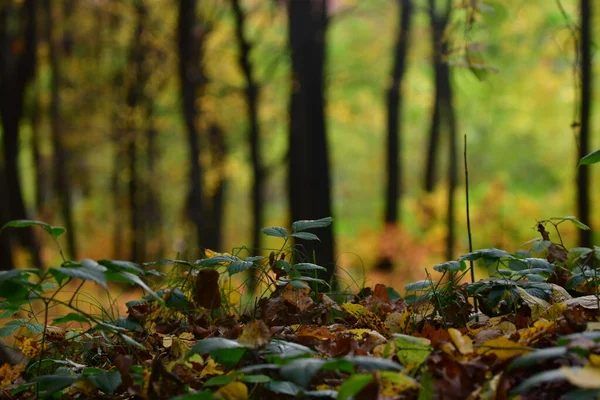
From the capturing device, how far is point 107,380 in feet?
6.06

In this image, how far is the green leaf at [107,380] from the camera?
5.98 feet

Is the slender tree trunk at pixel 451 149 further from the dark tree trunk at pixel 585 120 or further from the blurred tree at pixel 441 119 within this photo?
the dark tree trunk at pixel 585 120

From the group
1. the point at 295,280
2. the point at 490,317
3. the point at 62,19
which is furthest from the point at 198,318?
the point at 62,19

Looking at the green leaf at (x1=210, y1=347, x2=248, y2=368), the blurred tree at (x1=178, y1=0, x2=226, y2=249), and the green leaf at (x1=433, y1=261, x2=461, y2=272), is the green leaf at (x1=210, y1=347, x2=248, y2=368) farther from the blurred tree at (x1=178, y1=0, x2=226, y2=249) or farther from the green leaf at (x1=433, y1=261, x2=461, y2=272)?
the blurred tree at (x1=178, y1=0, x2=226, y2=249)

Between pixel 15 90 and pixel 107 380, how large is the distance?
8815mm

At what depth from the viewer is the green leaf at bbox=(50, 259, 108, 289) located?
1618mm

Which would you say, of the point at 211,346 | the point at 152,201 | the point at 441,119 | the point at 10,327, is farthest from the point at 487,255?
the point at 152,201

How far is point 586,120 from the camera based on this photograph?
897 centimetres

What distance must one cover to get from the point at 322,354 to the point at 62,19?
680 inches

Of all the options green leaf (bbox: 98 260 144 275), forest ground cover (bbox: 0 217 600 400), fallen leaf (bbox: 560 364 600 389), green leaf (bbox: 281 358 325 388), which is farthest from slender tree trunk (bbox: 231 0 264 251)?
fallen leaf (bbox: 560 364 600 389)

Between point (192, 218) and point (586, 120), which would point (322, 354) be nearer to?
point (586, 120)

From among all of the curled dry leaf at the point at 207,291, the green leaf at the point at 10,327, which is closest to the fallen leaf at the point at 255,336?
the curled dry leaf at the point at 207,291

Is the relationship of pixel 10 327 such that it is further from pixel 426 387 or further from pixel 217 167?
pixel 217 167

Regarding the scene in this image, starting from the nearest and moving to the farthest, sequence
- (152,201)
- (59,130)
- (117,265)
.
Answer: (117,265), (59,130), (152,201)
